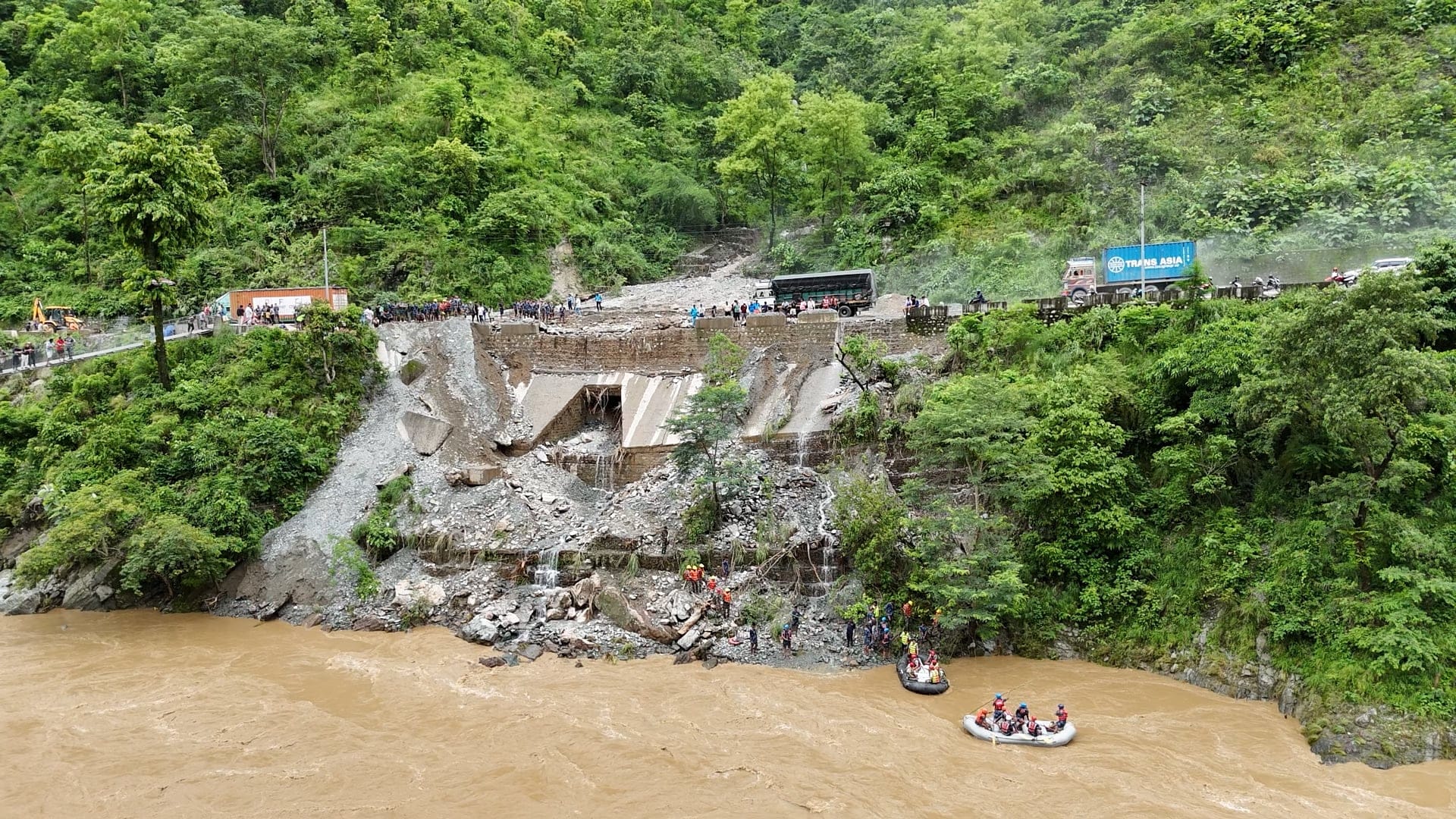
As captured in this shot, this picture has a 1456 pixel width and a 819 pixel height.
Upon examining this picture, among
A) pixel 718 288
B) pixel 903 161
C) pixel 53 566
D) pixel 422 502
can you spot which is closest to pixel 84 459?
pixel 53 566

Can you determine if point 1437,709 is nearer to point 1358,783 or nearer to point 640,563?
point 1358,783

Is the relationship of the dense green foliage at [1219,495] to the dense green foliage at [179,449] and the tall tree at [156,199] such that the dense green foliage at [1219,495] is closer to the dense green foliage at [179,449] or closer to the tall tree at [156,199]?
the dense green foliage at [179,449]

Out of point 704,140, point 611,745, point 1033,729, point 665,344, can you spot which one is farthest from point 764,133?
point 1033,729

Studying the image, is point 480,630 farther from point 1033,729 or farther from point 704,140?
point 704,140

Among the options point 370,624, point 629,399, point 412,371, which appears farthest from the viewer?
point 412,371

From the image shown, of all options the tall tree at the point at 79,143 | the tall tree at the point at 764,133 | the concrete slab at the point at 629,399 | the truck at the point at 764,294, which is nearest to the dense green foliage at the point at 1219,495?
the concrete slab at the point at 629,399

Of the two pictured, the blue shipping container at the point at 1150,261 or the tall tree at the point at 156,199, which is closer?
the tall tree at the point at 156,199

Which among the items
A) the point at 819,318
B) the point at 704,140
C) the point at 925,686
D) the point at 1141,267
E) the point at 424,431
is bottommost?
the point at 925,686
